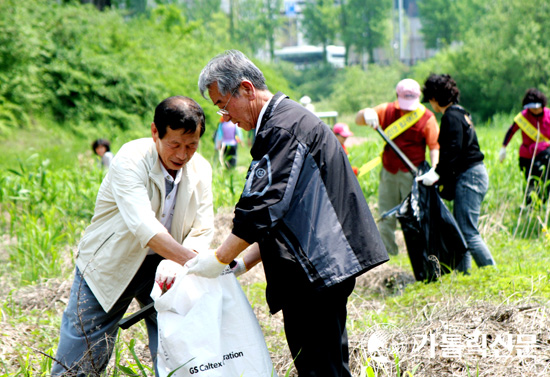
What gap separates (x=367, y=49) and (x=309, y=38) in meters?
4.57

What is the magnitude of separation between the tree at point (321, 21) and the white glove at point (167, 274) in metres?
→ 42.6

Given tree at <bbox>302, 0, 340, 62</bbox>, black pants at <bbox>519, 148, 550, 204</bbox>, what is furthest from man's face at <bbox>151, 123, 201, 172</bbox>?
tree at <bbox>302, 0, 340, 62</bbox>

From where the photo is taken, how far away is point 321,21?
43688 millimetres

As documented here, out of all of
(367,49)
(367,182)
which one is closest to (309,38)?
(367,49)

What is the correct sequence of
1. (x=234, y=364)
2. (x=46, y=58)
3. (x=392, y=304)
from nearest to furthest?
(x=234, y=364)
(x=392, y=304)
(x=46, y=58)

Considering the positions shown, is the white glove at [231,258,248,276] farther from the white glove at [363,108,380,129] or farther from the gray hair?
the white glove at [363,108,380,129]

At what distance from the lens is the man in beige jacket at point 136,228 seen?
247cm

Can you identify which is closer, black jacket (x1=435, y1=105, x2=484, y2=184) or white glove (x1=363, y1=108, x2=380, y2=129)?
black jacket (x1=435, y1=105, x2=484, y2=184)

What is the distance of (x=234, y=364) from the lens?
91.4 inches

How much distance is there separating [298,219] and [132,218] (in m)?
0.74

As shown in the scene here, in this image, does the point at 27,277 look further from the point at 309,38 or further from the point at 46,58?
the point at 309,38

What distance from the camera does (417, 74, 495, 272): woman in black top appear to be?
15.4 ft

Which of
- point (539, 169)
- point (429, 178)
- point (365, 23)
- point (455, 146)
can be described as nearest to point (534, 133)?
point (539, 169)

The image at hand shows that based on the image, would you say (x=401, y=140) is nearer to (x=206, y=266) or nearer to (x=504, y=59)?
(x=206, y=266)
